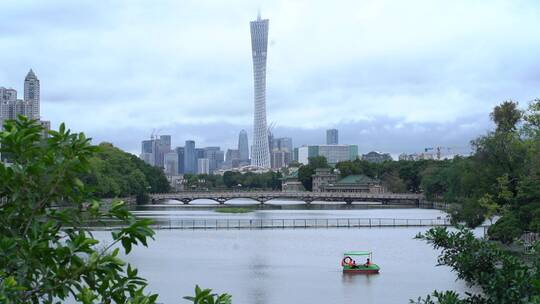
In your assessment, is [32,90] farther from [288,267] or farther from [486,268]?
[486,268]

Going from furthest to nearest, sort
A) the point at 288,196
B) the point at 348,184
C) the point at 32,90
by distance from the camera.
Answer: the point at 32,90, the point at 348,184, the point at 288,196

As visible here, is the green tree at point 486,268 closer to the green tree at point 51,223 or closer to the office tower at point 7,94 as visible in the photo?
the green tree at point 51,223

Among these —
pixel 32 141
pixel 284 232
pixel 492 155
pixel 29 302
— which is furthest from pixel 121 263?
pixel 284 232

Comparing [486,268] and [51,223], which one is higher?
[51,223]

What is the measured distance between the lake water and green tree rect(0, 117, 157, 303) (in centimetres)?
2004

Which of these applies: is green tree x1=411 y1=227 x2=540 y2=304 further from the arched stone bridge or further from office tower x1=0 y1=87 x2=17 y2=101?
office tower x1=0 y1=87 x2=17 y2=101

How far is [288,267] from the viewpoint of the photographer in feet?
116

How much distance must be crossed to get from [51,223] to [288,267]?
30.2m

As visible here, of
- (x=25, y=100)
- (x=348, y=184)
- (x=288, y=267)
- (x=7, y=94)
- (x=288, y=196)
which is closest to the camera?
(x=288, y=267)

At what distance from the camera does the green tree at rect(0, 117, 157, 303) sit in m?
5.49

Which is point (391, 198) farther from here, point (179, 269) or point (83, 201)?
point (83, 201)

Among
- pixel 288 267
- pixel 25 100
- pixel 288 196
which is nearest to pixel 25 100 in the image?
pixel 25 100

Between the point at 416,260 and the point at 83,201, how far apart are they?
110 ft

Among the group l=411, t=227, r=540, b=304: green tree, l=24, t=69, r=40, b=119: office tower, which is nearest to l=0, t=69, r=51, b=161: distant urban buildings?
l=24, t=69, r=40, b=119: office tower
